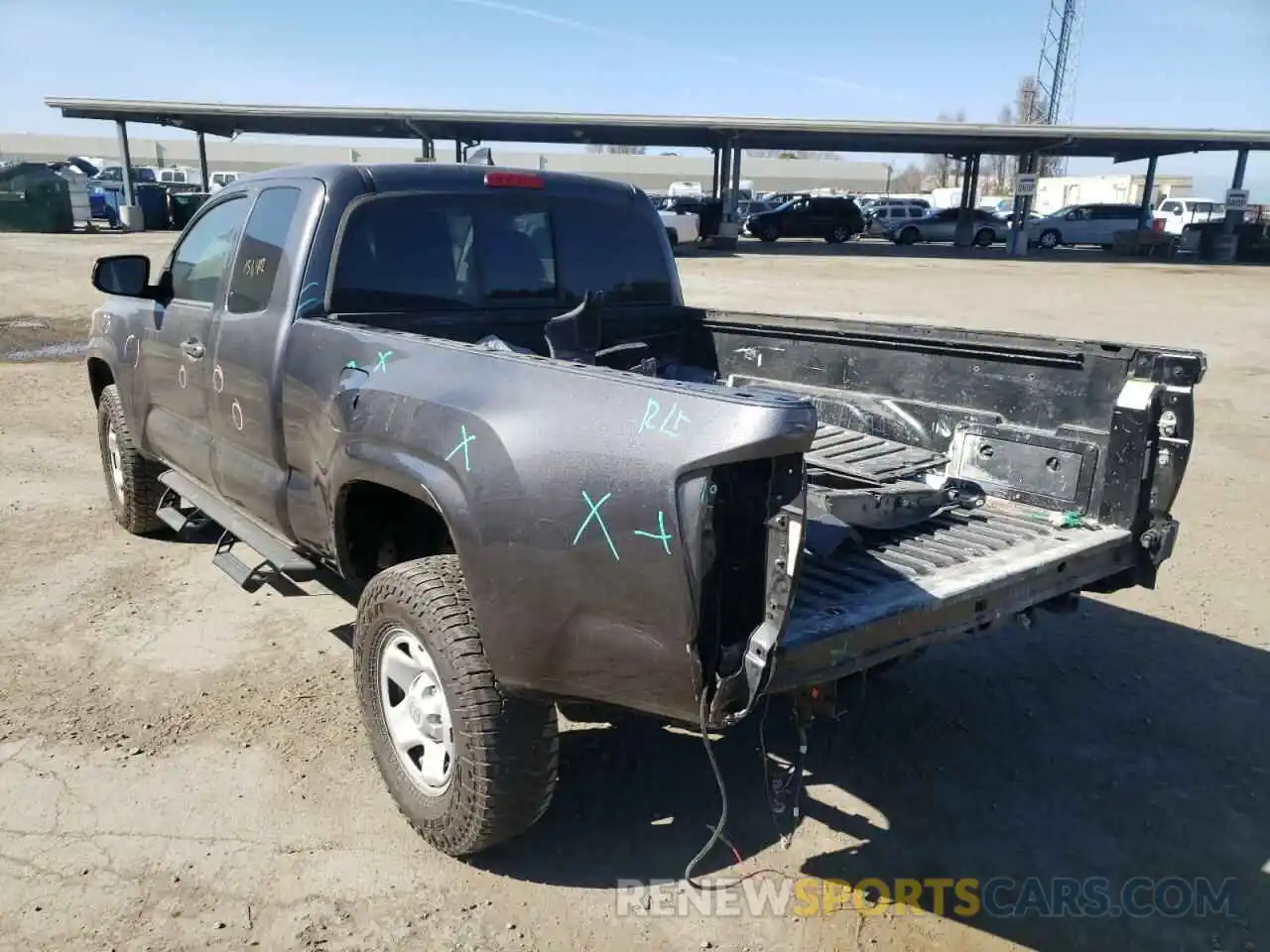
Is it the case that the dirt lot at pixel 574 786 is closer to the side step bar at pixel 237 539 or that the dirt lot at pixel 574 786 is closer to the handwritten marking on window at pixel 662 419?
the side step bar at pixel 237 539

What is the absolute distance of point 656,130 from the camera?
3353 centimetres

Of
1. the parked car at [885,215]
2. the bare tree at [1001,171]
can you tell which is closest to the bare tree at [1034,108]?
the bare tree at [1001,171]

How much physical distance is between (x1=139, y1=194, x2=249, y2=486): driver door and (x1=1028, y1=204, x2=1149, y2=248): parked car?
131ft

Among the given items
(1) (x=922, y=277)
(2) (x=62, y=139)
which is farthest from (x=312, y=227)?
(2) (x=62, y=139)

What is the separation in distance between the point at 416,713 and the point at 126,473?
3.36 meters

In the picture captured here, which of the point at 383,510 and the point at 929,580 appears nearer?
the point at 929,580

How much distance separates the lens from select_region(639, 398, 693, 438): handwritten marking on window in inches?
89.4

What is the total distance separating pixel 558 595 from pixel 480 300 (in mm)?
1879

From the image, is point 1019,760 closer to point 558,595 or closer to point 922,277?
point 558,595

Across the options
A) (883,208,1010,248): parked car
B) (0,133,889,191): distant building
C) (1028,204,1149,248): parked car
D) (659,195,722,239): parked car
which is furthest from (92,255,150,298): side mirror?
(0,133,889,191): distant building

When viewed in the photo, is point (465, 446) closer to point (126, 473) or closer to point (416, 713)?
point (416, 713)

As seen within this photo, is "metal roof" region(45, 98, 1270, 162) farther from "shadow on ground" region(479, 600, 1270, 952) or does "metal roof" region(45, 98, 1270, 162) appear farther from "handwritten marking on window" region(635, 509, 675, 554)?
"handwritten marking on window" region(635, 509, 675, 554)

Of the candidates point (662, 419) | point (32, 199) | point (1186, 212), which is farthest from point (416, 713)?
point (1186, 212)

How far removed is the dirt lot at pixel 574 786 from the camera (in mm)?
2811
